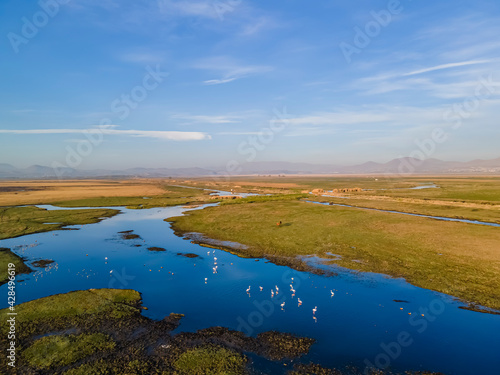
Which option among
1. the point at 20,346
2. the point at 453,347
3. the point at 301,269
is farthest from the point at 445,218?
the point at 20,346

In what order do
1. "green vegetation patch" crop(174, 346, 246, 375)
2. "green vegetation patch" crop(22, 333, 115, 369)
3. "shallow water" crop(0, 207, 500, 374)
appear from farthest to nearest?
"shallow water" crop(0, 207, 500, 374), "green vegetation patch" crop(22, 333, 115, 369), "green vegetation patch" crop(174, 346, 246, 375)

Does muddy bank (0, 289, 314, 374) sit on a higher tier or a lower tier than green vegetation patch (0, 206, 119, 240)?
lower

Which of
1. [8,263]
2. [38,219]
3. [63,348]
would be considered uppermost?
[38,219]

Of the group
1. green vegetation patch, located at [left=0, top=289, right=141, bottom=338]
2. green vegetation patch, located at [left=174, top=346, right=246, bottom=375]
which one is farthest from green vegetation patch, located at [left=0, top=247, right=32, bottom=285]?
green vegetation patch, located at [left=174, top=346, right=246, bottom=375]

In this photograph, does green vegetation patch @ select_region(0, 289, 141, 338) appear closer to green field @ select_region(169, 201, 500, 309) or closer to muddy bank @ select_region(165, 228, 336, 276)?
muddy bank @ select_region(165, 228, 336, 276)

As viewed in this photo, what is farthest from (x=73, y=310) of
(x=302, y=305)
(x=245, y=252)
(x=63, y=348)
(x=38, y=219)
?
(x=38, y=219)

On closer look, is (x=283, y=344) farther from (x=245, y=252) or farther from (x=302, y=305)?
(x=245, y=252)
